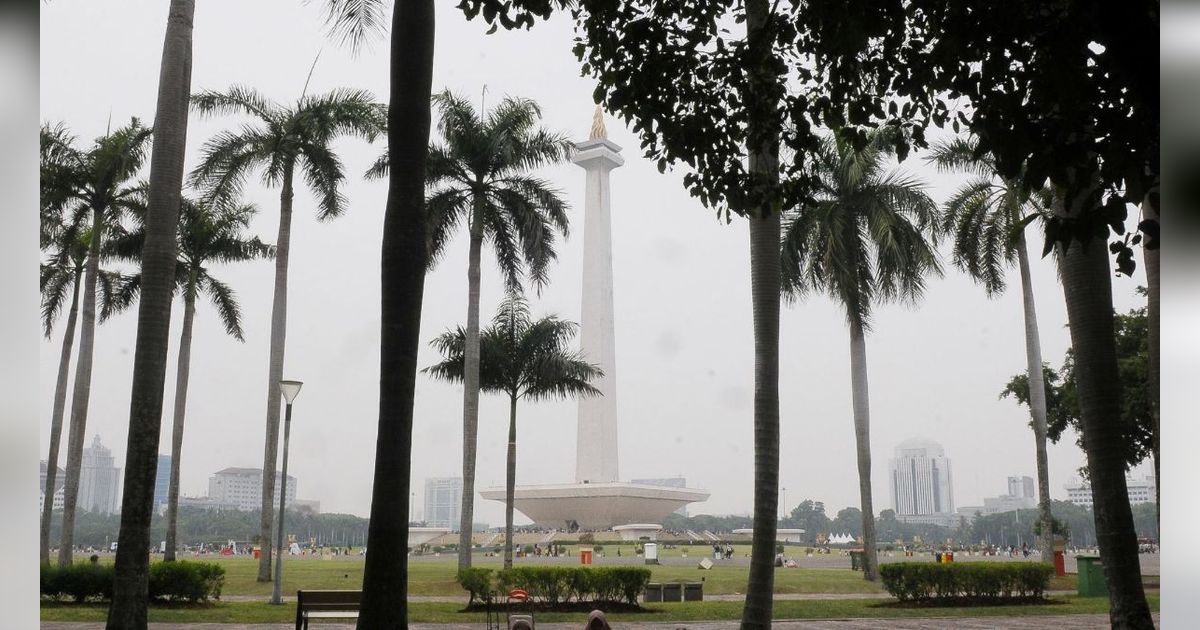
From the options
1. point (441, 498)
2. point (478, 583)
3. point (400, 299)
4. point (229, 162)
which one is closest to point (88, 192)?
point (229, 162)

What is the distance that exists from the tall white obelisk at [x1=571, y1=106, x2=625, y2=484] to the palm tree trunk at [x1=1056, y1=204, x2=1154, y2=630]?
48009 mm

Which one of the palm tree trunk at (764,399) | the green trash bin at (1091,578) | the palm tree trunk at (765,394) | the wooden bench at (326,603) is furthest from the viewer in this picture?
the green trash bin at (1091,578)

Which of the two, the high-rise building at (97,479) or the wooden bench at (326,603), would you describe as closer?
the wooden bench at (326,603)

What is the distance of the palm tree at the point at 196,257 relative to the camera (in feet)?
77.4

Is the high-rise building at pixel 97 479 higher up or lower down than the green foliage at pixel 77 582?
higher up

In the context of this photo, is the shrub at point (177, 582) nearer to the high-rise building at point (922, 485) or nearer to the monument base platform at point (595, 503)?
the monument base platform at point (595, 503)

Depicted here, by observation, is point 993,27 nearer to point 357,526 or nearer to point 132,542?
point 132,542

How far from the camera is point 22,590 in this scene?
9.58 ft

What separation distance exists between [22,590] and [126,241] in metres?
21.7

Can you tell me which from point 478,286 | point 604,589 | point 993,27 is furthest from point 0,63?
point 478,286

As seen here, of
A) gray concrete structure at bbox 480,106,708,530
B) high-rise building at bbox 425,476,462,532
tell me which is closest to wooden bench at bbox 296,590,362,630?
gray concrete structure at bbox 480,106,708,530

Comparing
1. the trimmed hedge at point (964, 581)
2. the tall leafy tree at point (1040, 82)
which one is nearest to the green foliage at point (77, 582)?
the trimmed hedge at point (964, 581)

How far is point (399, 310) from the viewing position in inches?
251

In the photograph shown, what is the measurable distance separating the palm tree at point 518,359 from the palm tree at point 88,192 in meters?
7.88
